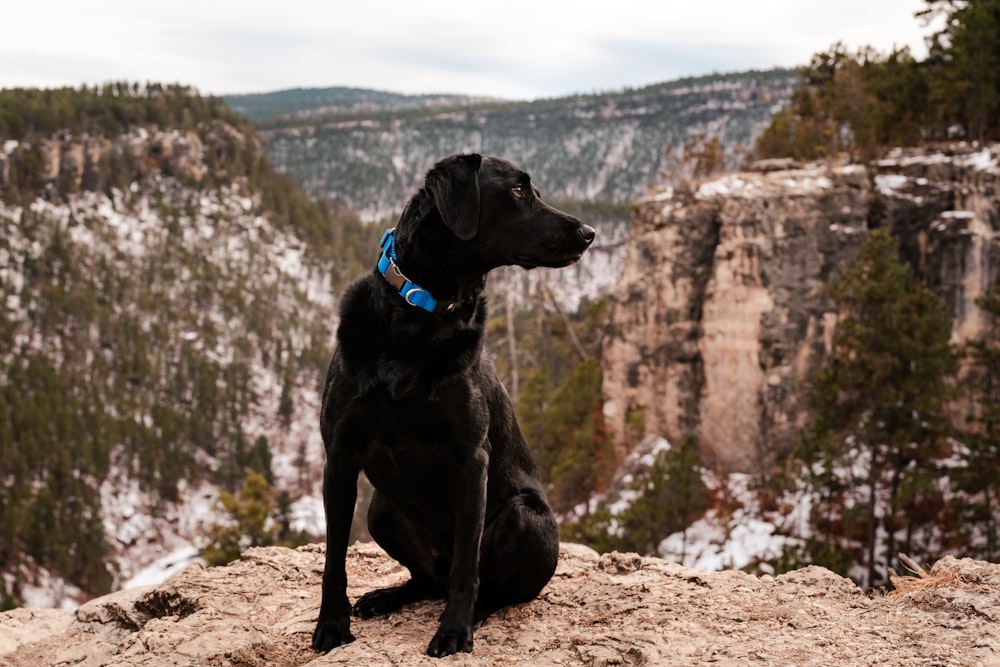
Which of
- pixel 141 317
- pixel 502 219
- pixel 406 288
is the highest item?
pixel 502 219

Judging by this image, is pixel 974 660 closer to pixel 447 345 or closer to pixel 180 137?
pixel 447 345

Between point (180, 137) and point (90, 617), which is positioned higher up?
point (180, 137)

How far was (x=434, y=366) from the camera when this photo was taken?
375 centimetres

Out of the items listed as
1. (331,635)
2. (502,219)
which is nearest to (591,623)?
→ (331,635)

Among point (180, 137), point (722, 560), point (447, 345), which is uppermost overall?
point (180, 137)

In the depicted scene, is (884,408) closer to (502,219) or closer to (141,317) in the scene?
(502,219)

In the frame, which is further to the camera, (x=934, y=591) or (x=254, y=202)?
(x=254, y=202)

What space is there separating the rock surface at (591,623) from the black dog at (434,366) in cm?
36

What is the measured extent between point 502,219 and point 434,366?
0.69 m

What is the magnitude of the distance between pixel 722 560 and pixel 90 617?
19957mm

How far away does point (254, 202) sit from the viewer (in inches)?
5743

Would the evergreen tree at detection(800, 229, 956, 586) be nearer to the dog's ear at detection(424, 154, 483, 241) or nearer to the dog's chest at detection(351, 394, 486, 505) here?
the dog's chest at detection(351, 394, 486, 505)

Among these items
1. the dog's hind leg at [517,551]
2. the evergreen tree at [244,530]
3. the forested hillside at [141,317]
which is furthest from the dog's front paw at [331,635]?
the forested hillside at [141,317]

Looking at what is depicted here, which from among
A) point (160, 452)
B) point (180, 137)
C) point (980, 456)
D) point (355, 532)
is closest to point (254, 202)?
point (180, 137)
